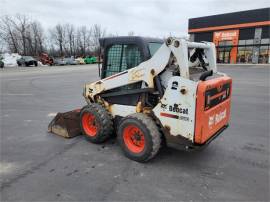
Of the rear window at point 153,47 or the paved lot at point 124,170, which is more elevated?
the rear window at point 153,47

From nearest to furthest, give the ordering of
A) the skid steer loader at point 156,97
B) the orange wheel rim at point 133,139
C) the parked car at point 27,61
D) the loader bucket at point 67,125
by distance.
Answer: the skid steer loader at point 156,97 → the orange wheel rim at point 133,139 → the loader bucket at point 67,125 → the parked car at point 27,61

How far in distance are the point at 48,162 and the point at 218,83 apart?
3203mm

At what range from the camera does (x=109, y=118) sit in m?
4.27

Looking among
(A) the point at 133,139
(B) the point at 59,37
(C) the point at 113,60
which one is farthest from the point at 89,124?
(B) the point at 59,37

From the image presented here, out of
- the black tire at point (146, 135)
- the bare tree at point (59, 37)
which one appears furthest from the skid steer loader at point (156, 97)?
the bare tree at point (59, 37)

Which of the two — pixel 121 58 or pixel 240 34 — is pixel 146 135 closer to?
pixel 121 58

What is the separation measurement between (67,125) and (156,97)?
237 cm

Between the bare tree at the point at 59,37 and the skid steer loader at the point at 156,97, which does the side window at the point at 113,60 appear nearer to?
the skid steer loader at the point at 156,97

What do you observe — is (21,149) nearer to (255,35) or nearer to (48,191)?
(48,191)

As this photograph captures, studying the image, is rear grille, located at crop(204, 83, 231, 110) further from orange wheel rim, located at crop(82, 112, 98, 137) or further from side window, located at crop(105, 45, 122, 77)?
orange wheel rim, located at crop(82, 112, 98, 137)

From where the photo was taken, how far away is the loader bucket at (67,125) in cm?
484

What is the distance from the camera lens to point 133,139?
3.85m

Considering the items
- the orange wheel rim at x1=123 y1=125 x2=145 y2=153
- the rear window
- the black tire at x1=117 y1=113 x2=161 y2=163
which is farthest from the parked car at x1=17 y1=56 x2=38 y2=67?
the black tire at x1=117 y1=113 x2=161 y2=163

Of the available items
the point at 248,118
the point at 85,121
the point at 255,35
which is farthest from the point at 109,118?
the point at 255,35
